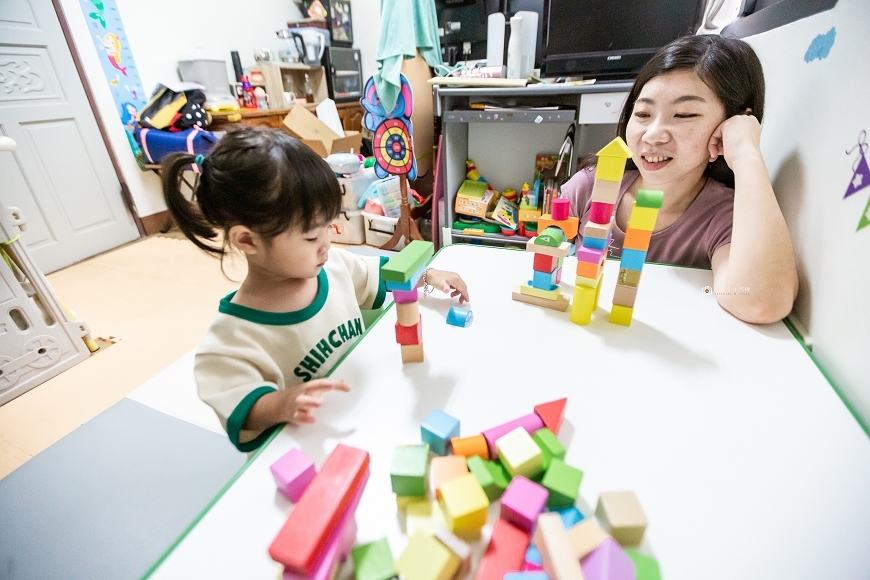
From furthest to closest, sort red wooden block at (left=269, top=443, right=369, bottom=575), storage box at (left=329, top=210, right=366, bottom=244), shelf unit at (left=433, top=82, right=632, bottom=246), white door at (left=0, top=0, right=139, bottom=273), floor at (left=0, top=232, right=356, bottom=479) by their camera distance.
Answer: storage box at (left=329, top=210, right=366, bottom=244) → white door at (left=0, top=0, right=139, bottom=273) → shelf unit at (left=433, top=82, right=632, bottom=246) → floor at (left=0, top=232, right=356, bottom=479) → red wooden block at (left=269, top=443, right=369, bottom=575)

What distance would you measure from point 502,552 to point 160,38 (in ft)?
10.7

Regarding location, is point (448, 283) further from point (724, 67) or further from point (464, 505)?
point (724, 67)

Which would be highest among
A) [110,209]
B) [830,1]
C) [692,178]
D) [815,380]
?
[830,1]

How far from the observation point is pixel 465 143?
2.14 meters

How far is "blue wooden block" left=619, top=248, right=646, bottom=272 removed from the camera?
60 cm

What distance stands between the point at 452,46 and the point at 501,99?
65 centimetres

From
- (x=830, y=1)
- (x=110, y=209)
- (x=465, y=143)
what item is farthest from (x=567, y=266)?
(x=110, y=209)

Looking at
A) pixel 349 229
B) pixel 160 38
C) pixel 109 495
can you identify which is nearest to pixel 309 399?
pixel 109 495

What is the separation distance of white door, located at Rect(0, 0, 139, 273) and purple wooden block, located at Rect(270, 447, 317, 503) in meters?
2.60

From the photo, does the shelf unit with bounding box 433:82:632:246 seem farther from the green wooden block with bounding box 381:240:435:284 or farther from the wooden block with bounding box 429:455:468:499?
the wooden block with bounding box 429:455:468:499

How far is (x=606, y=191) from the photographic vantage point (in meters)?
0.59

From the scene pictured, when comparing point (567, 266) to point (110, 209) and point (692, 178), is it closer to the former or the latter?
point (692, 178)

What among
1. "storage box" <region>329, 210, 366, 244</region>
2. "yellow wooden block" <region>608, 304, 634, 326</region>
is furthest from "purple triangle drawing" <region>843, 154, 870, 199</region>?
"storage box" <region>329, 210, 366, 244</region>

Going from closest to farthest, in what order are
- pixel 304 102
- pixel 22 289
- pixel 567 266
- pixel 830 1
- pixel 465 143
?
1. pixel 830 1
2. pixel 567 266
3. pixel 22 289
4. pixel 465 143
5. pixel 304 102
